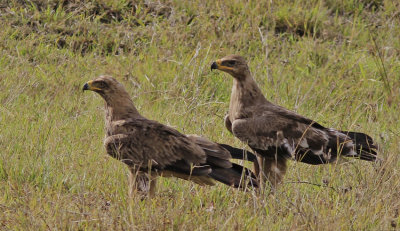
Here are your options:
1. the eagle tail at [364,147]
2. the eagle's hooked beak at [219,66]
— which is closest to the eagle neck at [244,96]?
the eagle's hooked beak at [219,66]

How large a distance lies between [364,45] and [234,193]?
485cm

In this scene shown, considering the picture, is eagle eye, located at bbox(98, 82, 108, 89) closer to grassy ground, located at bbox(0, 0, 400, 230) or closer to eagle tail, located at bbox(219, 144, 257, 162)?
grassy ground, located at bbox(0, 0, 400, 230)

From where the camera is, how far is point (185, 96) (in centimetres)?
808

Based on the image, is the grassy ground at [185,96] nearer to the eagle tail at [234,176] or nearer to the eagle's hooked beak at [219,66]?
the eagle tail at [234,176]

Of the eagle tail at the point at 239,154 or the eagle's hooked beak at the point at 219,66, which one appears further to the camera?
the eagle's hooked beak at the point at 219,66

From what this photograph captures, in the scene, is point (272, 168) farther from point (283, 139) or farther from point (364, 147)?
point (364, 147)

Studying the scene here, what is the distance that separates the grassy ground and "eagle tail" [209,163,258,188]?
0.32 ft

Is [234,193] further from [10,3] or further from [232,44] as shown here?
[10,3]

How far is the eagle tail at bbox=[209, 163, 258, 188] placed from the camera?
5.43m

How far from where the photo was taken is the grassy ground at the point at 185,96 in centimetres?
500

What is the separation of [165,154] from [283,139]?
3.55 feet

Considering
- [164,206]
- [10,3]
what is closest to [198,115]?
[164,206]

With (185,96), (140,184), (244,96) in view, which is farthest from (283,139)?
(185,96)

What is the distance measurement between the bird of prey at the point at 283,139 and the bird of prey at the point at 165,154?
1.22ft
